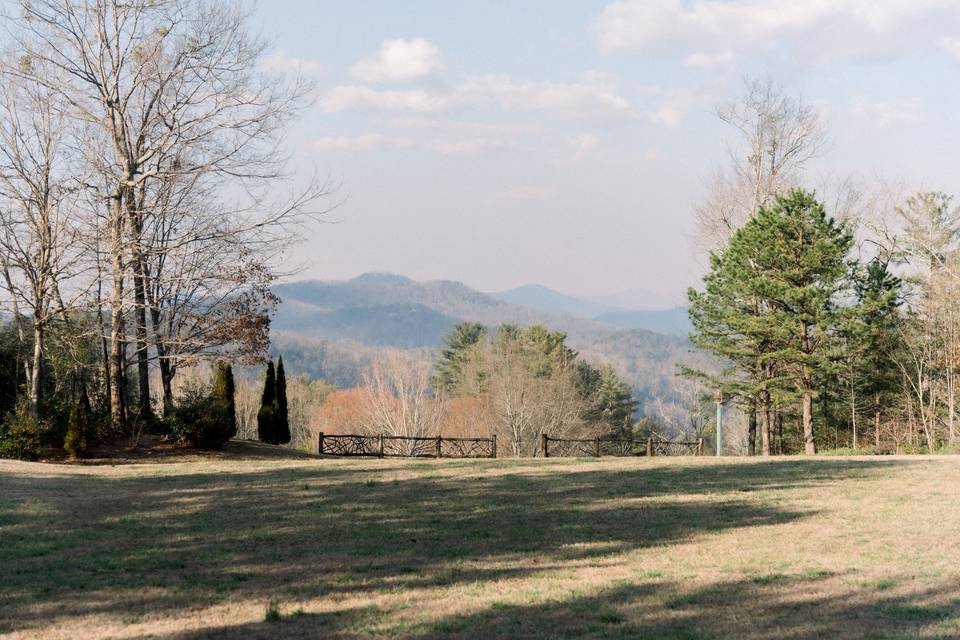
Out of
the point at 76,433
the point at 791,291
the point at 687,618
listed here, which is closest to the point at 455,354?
the point at 791,291

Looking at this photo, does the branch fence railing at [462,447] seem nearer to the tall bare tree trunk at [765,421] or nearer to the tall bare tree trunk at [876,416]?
the tall bare tree trunk at [765,421]

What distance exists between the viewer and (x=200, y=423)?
2803 cm

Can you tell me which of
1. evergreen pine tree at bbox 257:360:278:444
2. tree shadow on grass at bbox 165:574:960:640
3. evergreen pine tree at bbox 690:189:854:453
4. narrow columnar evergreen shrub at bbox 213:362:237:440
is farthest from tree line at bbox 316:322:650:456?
tree shadow on grass at bbox 165:574:960:640

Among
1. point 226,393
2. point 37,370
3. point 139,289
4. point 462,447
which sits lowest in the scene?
point 462,447

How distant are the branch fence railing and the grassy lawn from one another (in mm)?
10996

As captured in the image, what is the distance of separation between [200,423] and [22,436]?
5435mm

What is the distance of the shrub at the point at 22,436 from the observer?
23.9 meters

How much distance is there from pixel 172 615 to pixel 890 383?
132 feet

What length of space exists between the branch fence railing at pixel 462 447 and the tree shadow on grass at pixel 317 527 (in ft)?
29.6

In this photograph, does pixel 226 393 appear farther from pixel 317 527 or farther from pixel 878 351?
pixel 878 351

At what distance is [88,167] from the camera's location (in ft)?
92.8

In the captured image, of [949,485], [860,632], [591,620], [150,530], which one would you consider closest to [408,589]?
[591,620]

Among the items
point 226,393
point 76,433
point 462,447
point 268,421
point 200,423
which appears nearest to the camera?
point 76,433

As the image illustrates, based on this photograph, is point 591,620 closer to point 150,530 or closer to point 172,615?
point 172,615
